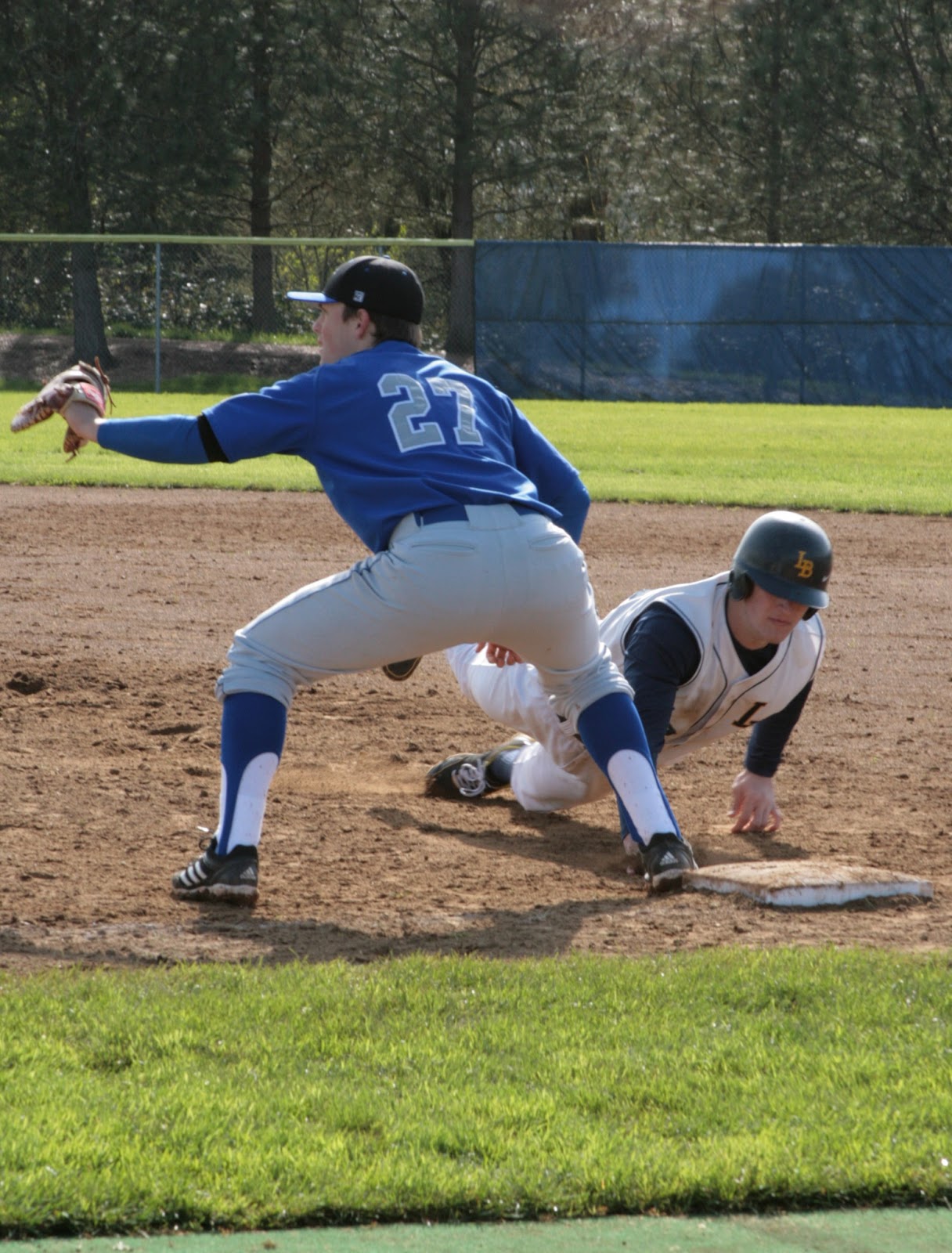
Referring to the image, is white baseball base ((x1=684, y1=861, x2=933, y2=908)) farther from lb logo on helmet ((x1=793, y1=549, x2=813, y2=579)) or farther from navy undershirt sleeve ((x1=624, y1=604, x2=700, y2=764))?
lb logo on helmet ((x1=793, y1=549, x2=813, y2=579))

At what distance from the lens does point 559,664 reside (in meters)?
3.96

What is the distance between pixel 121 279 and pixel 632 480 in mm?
14475

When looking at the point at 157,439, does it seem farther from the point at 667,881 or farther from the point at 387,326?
the point at 667,881

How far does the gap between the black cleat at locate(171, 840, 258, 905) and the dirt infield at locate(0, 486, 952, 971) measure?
0.04 meters

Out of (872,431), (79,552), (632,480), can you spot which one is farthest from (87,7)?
(79,552)

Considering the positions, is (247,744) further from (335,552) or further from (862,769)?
(335,552)

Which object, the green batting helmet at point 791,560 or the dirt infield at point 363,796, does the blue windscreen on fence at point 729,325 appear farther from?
the green batting helmet at point 791,560

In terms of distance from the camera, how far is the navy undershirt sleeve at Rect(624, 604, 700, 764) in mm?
4250

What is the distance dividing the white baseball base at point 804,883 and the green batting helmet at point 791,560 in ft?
2.30

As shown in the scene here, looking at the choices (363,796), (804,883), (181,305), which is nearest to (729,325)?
(181,305)

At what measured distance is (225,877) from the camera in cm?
377

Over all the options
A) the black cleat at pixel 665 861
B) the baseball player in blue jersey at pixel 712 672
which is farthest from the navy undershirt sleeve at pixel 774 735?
the black cleat at pixel 665 861

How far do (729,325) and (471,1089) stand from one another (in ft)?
73.5

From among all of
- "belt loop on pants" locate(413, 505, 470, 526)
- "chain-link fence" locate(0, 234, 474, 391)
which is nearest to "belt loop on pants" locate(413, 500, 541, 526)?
"belt loop on pants" locate(413, 505, 470, 526)
